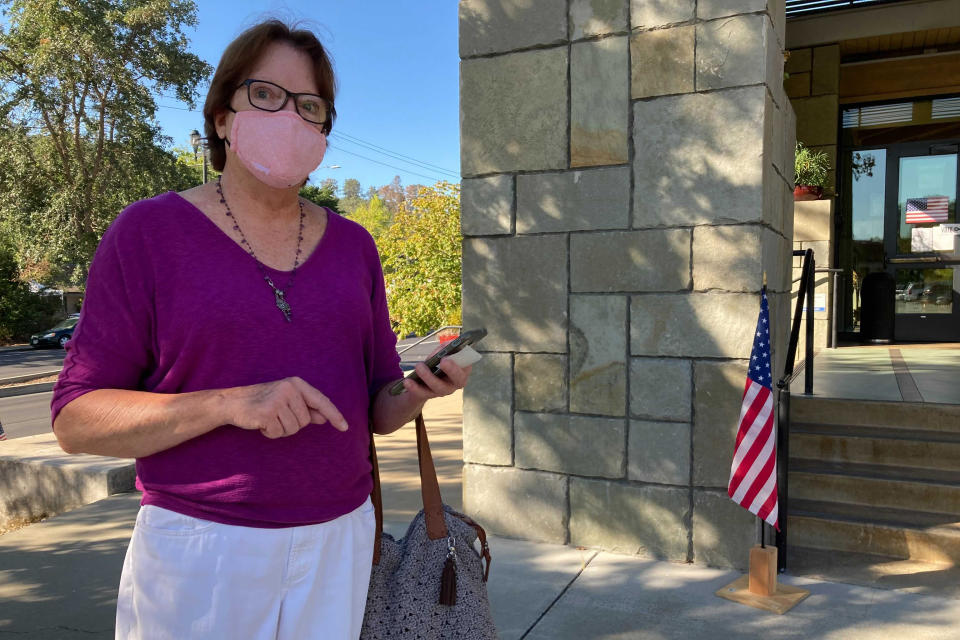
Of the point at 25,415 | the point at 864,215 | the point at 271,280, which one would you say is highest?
the point at 864,215

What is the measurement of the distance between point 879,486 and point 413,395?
362 cm

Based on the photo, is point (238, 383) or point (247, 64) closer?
point (238, 383)

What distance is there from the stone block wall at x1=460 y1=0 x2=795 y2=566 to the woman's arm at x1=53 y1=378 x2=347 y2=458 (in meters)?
2.86

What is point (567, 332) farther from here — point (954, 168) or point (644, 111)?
point (954, 168)

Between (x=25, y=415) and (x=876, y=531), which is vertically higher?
(x=876, y=531)

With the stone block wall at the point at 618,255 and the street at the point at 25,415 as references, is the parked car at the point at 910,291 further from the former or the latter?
the street at the point at 25,415

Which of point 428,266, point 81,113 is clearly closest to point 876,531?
point 428,266

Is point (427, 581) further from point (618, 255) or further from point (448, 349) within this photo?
point (618, 255)

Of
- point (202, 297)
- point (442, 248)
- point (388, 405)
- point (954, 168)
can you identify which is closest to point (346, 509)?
point (388, 405)

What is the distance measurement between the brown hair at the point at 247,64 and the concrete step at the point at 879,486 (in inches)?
151

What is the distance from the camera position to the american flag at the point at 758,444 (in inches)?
130

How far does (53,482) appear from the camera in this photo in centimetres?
551

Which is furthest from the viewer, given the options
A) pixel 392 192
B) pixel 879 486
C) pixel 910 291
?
pixel 392 192

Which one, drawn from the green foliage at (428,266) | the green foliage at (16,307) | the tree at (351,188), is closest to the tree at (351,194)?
the tree at (351,188)
